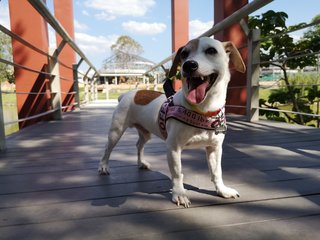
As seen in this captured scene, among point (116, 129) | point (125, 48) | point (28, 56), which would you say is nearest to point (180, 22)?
point (28, 56)

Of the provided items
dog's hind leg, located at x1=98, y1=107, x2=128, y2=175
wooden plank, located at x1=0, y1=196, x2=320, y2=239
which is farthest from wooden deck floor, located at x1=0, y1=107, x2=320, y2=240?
dog's hind leg, located at x1=98, y1=107, x2=128, y2=175

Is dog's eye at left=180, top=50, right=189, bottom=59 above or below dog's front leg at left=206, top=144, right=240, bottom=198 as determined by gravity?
above

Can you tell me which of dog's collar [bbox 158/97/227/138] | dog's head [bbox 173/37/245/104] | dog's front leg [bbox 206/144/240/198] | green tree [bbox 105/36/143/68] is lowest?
dog's front leg [bbox 206/144/240/198]

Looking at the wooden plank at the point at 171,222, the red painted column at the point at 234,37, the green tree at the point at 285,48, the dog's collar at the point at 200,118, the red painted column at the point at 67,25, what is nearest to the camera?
the wooden plank at the point at 171,222

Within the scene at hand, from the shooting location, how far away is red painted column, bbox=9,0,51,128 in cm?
432

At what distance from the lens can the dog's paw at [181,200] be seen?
126 cm

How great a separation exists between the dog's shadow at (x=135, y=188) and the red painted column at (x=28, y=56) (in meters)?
3.35

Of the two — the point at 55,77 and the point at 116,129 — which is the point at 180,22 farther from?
the point at 116,129

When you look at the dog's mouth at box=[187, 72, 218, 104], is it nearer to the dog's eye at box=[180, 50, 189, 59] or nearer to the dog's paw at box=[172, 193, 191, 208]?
the dog's eye at box=[180, 50, 189, 59]

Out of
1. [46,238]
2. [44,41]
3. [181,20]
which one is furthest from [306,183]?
[181,20]

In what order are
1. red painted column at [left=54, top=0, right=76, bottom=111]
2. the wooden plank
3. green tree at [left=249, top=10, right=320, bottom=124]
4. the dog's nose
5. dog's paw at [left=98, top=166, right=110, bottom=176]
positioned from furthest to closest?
red painted column at [left=54, top=0, right=76, bottom=111] < green tree at [left=249, top=10, right=320, bottom=124] < dog's paw at [left=98, top=166, right=110, bottom=176] < the dog's nose < the wooden plank

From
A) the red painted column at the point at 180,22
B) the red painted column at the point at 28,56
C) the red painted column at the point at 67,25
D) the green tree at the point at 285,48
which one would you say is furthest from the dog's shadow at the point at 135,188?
the red painted column at the point at 180,22

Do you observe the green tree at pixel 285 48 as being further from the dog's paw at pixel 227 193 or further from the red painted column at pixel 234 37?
the dog's paw at pixel 227 193

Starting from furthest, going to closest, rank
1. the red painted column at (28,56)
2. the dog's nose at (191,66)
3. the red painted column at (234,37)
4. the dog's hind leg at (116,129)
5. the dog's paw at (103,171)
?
the red painted column at (234,37), the red painted column at (28,56), the dog's hind leg at (116,129), the dog's paw at (103,171), the dog's nose at (191,66)
